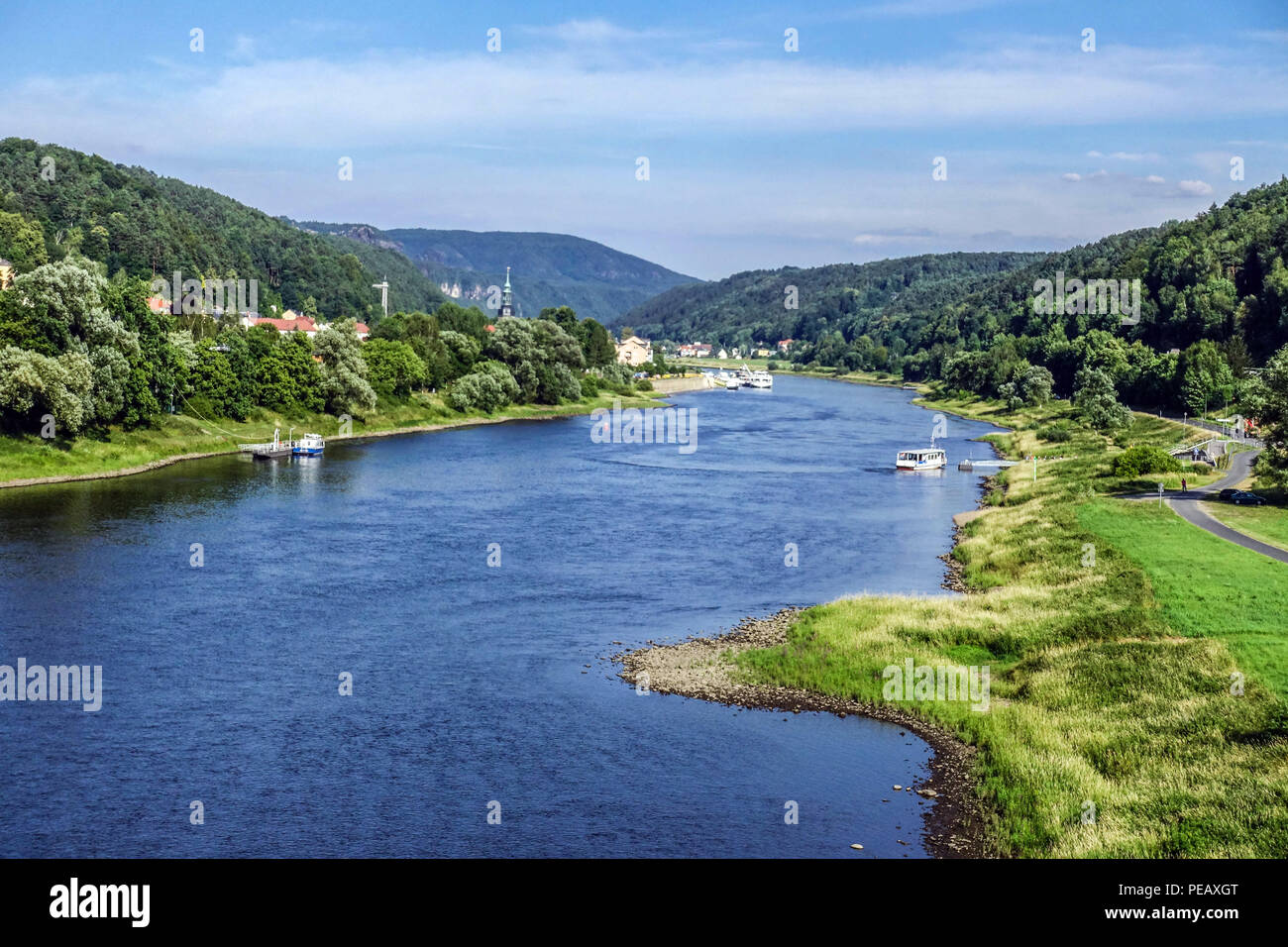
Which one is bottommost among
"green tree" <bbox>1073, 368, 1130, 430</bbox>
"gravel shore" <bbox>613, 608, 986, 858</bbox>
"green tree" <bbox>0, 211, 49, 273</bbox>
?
"gravel shore" <bbox>613, 608, 986, 858</bbox>

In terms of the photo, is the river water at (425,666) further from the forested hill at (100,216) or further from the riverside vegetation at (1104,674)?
the forested hill at (100,216)

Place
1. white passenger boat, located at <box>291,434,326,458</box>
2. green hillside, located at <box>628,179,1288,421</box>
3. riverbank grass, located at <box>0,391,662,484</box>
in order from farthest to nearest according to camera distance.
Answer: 1. green hillside, located at <box>628,179,1288,421</box>
2. white passenger boat, located at <box>291,434,326,458</box>
3. riverbank grass, located at <box>0,391,662,484</box>

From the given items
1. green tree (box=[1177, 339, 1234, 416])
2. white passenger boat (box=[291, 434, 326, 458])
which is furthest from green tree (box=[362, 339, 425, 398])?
green tree (box=[1177, 339, 1234, 416])

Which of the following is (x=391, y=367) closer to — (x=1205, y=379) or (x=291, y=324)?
(x=291, y=324)

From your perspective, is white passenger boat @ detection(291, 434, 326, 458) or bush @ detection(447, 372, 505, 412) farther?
bush @ detection(447, 372, 505, 412)

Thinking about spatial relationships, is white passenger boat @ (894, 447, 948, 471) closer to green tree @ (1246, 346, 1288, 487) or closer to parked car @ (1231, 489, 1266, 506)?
green tree @ (1246, 346, 1288, 487)

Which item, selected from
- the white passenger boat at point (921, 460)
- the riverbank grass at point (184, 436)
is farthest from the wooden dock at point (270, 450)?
the white passenger boat at point (921, 460)

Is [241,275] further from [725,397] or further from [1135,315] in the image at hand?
[1135,315]

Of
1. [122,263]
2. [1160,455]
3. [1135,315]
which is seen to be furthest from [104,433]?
[1135,315]

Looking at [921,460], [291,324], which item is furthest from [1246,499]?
[291,324]
